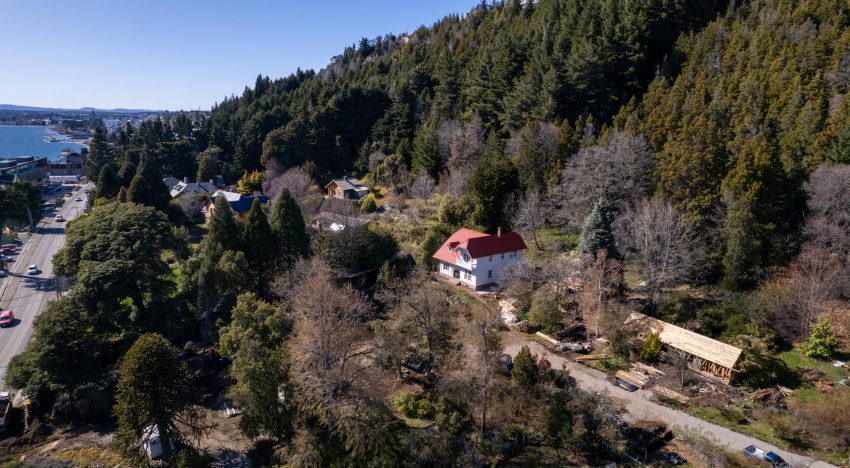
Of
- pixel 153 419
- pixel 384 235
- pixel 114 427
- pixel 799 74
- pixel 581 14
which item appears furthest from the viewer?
pixel 581 14

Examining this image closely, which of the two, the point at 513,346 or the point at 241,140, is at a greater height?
the point at 241,140

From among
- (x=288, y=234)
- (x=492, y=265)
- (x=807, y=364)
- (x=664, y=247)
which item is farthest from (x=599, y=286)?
(x=288, y=234)

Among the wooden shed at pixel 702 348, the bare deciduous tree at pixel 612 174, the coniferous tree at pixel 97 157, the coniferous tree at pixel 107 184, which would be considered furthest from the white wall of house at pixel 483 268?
the coniferous tree at pixel 97 157

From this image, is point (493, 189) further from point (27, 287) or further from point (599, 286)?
point (27, 287)

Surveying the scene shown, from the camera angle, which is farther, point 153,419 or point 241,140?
point 241,140

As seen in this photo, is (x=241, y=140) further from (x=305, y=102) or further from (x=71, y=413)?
(x=71, y=413)

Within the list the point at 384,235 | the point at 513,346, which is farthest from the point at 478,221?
the point at 513,346
